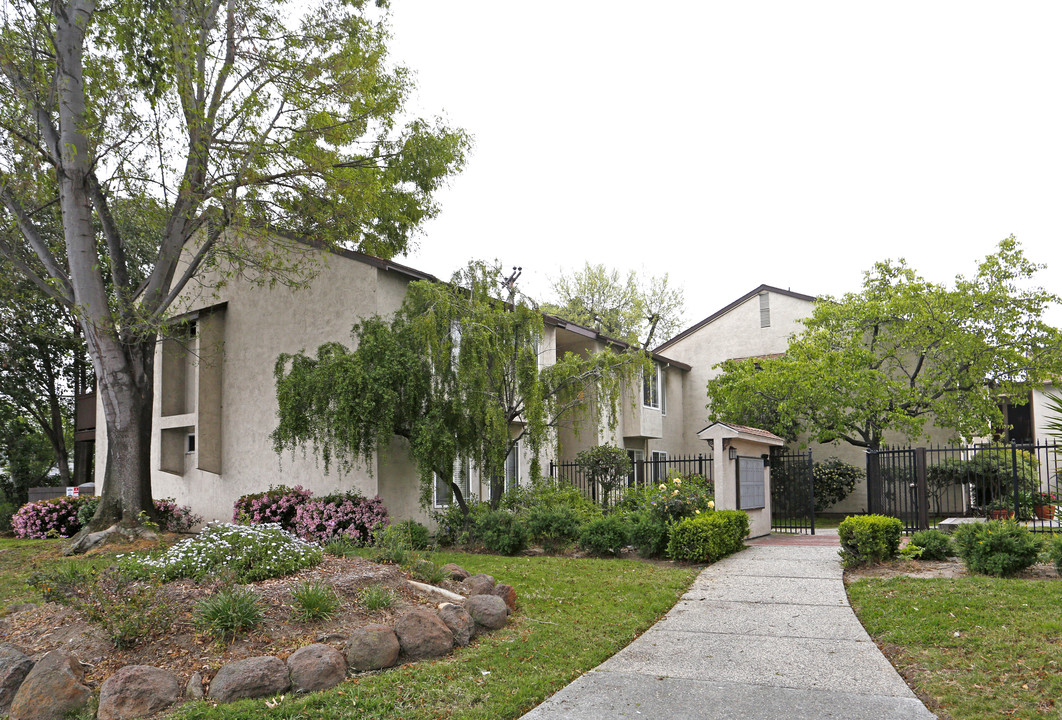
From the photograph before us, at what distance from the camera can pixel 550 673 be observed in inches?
245

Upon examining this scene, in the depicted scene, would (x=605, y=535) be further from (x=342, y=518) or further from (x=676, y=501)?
(x=342, y=518)

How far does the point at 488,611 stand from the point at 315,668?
2190 mm

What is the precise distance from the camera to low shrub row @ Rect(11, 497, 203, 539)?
1830cm

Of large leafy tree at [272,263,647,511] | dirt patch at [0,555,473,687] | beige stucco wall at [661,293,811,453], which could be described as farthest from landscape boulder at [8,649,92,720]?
Result: beige stucco wall at [661,293,811,453]

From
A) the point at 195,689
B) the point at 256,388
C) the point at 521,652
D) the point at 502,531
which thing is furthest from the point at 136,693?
the point at 256,388

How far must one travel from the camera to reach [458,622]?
707 centimetres

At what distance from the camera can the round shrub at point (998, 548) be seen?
9672mm

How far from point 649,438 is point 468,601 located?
17.4 meters

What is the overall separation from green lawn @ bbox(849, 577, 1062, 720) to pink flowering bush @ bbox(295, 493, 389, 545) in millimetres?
8650

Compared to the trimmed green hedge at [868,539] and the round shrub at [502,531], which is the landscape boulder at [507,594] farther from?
the trimmed green hedge at [868,539]

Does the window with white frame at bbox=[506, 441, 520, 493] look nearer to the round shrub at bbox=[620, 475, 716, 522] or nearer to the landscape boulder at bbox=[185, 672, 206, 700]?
the round shrub at bbox=[620, 475, 716, 522]

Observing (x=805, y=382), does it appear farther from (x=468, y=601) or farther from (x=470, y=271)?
(x=468, y=601)

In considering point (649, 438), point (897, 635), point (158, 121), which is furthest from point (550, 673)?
point (649, 438)

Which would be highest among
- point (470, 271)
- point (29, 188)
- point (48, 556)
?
point (29, 188)
